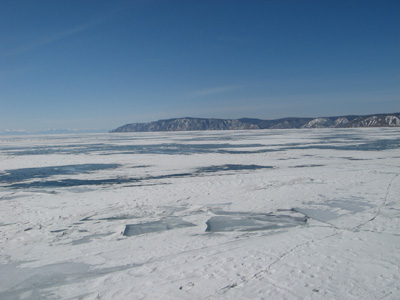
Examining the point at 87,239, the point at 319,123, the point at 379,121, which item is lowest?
the point at 87,239

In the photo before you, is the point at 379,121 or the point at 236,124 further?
the point at 236,124

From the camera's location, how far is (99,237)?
5.61 m

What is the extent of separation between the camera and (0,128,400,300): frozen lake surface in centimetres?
378

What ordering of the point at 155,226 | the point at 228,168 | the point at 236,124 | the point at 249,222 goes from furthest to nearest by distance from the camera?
1. the point at 236,124
2. the point at 228,168
3. the point at 249,222
4. the point at 155,226

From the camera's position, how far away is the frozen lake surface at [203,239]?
12.4 ft

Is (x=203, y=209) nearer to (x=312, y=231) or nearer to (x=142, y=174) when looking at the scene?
(x=312, y=231)

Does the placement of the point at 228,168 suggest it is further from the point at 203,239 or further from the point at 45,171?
the point at 45,171

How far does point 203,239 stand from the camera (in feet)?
17.7

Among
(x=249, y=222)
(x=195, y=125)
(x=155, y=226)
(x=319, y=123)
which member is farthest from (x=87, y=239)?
(x=195, y=125)

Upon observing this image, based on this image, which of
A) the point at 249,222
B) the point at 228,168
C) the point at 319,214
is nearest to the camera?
the point at 249,222

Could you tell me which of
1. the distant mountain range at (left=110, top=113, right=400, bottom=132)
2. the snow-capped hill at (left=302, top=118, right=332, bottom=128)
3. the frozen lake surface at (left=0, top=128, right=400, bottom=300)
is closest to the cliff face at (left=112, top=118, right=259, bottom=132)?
the distant mountain range at (left=110, top=113, right=400, bottom=132)

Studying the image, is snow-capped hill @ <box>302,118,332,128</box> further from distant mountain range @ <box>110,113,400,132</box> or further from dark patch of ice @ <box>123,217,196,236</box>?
dark patch of ice @ <box>123,217,196,236</box>

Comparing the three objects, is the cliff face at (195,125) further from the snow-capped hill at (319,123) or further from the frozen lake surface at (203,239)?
the frozen lake surface at (203,239)

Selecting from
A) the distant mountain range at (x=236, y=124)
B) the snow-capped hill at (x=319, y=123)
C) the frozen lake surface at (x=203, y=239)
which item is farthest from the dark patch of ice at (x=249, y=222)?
the snow-capped hill at (x=319, y=123)
